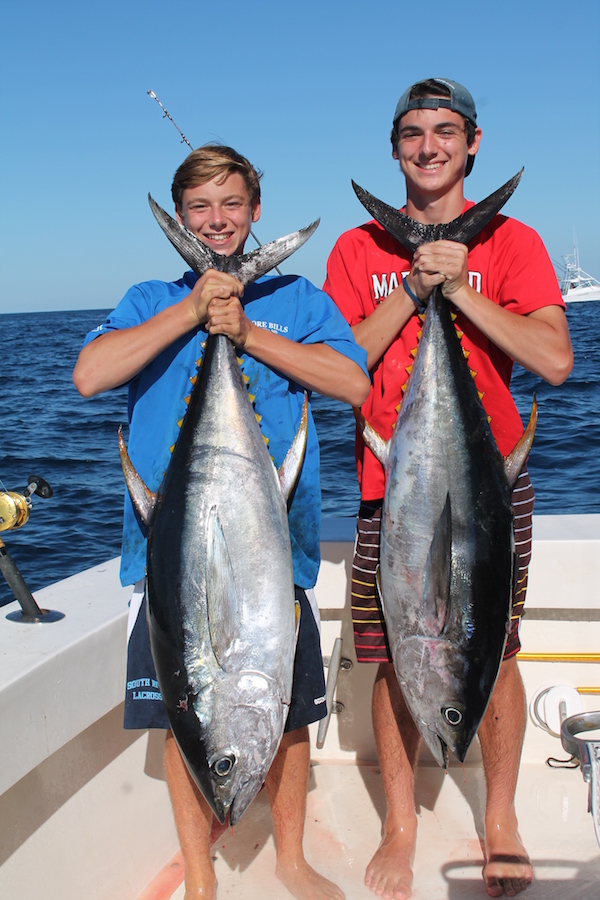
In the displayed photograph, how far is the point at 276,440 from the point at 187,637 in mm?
574

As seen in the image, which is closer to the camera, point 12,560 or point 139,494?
point 139,494

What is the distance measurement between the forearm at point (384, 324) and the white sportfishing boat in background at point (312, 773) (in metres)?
0.90

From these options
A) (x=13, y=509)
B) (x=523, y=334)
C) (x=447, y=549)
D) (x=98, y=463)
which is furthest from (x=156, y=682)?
(x=98, y=463)

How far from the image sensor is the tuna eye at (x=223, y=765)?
66.1 inches

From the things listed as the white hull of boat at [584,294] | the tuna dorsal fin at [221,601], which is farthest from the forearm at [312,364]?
the white hull of boat at [584,294]

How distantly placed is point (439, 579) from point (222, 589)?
520 mm

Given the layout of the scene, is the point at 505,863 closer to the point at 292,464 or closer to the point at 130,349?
the point at 292,464

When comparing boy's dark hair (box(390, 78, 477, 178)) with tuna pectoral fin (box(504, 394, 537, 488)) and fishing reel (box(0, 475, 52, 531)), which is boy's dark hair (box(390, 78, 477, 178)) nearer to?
tuna pectoral fin (box(504, 394, 537, 488))

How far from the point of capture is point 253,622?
169cm

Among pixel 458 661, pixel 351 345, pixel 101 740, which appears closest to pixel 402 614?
pixel 458 661

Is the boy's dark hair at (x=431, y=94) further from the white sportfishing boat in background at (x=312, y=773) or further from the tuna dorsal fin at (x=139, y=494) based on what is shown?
the white sportfishing boat in background at (x=312, y=773)

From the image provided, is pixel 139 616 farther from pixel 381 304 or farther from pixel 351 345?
pixel 381 304

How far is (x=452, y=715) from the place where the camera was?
185cm

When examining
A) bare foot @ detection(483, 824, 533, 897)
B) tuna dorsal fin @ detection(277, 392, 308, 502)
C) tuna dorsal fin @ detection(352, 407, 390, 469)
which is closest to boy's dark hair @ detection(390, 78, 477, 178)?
tuna dorsal fin @ detection(352, 407, 390, 469)
